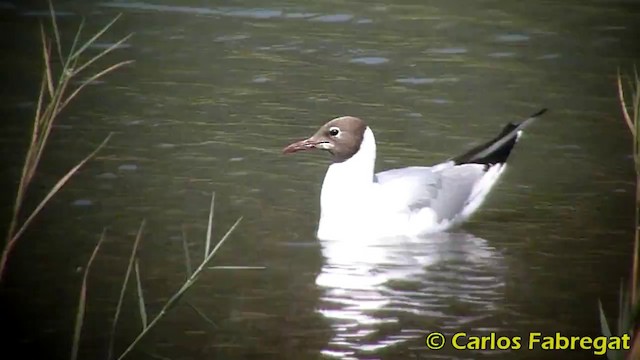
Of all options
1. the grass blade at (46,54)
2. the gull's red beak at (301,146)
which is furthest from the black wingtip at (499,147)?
the grass blade at (46,54)

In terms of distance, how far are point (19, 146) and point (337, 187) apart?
616mm

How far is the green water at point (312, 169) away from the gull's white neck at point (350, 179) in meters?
0.03

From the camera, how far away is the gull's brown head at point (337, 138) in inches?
85.3

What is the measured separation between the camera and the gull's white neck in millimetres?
2162

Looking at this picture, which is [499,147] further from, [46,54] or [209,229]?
[46,54]

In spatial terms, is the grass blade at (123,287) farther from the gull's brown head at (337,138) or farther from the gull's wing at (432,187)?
the gull's wing at (432,187)

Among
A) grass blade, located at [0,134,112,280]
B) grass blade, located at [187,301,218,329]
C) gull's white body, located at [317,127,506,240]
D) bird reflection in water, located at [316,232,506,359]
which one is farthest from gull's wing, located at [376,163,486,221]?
grass blade, located at [0,134,112,280]

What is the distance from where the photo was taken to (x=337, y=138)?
217 centimetres

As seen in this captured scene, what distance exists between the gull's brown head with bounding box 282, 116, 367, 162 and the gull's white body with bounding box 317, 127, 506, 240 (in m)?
0.02

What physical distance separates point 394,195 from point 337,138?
0.58 ft

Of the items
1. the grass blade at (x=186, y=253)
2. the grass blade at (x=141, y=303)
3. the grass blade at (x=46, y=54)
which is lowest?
the grass blade at (x=141, y=303)

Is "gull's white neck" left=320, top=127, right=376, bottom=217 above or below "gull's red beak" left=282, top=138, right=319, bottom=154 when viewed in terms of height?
below

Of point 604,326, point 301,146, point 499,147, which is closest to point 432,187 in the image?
point 499,147

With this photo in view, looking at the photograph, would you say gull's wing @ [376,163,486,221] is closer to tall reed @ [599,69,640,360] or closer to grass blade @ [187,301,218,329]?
tall reed @ [599,69,640,360]
